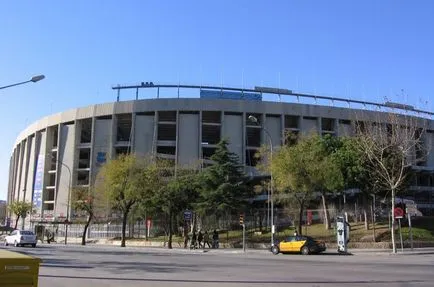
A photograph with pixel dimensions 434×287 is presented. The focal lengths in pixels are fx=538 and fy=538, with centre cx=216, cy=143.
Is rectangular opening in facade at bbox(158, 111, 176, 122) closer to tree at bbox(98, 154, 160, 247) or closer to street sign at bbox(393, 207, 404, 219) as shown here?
tree at bbox(98, 154, 160, 247)

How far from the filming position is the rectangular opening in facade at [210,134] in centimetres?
9719

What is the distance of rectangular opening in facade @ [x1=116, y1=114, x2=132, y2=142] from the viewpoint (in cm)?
9612

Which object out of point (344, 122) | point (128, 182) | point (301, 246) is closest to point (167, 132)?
point (344, 122)

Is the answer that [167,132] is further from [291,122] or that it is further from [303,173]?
[303,173]

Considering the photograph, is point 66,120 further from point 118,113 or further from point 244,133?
point 244,133

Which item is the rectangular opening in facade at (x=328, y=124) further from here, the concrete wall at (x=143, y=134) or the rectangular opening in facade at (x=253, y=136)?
the concrete wall at (x=143, y=134)

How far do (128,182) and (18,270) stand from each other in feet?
159

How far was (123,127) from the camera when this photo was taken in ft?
330

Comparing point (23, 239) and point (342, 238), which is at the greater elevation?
point (342, 238)

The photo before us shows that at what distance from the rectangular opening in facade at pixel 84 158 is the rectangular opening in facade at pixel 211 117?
75.3 ft

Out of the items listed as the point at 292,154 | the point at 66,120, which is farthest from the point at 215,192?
the point at 66,120

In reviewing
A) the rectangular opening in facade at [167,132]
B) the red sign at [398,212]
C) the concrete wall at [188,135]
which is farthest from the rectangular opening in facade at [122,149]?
the red sign at [398,212]

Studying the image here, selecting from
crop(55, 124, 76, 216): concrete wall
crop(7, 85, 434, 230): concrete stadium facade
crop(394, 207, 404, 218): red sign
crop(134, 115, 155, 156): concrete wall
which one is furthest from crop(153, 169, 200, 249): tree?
crop(55, 124, 76, 216): concrete wall

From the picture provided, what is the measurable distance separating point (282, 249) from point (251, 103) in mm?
56902
